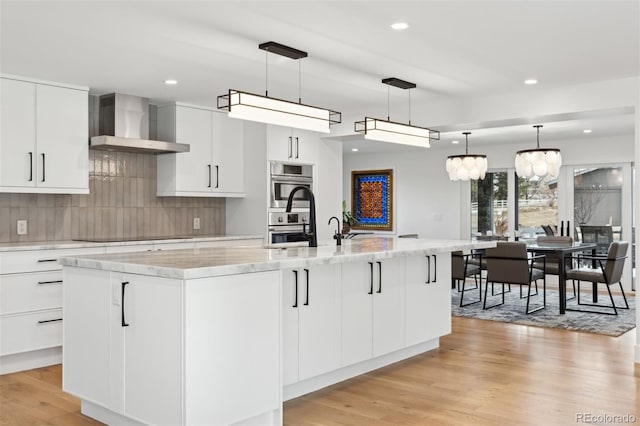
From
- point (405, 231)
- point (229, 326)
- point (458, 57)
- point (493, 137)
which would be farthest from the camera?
point (405, 231)

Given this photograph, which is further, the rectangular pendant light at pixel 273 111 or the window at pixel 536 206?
the window at pixel 536 206

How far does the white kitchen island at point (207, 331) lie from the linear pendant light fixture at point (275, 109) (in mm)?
874

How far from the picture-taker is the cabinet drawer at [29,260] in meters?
4.46

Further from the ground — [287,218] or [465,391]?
[287,218]

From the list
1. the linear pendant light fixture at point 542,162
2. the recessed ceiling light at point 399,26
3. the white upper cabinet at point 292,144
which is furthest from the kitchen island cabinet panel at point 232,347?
the linear pendant light fixture at point 542,162

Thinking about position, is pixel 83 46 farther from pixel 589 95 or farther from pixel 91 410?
pixel 589 95

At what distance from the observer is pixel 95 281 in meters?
3.21

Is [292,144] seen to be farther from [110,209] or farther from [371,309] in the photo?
[371,309]

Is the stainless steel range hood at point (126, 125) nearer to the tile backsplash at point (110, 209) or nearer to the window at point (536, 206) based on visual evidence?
the tile backsplash at point (110, 209)

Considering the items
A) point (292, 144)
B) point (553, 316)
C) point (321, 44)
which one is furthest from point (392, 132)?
point (553, 316)

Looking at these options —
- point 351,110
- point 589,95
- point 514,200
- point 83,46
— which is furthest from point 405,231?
point 83,46

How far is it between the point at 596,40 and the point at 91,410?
3.83 m

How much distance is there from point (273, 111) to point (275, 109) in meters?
0.02

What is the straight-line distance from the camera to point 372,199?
11.5 meters
